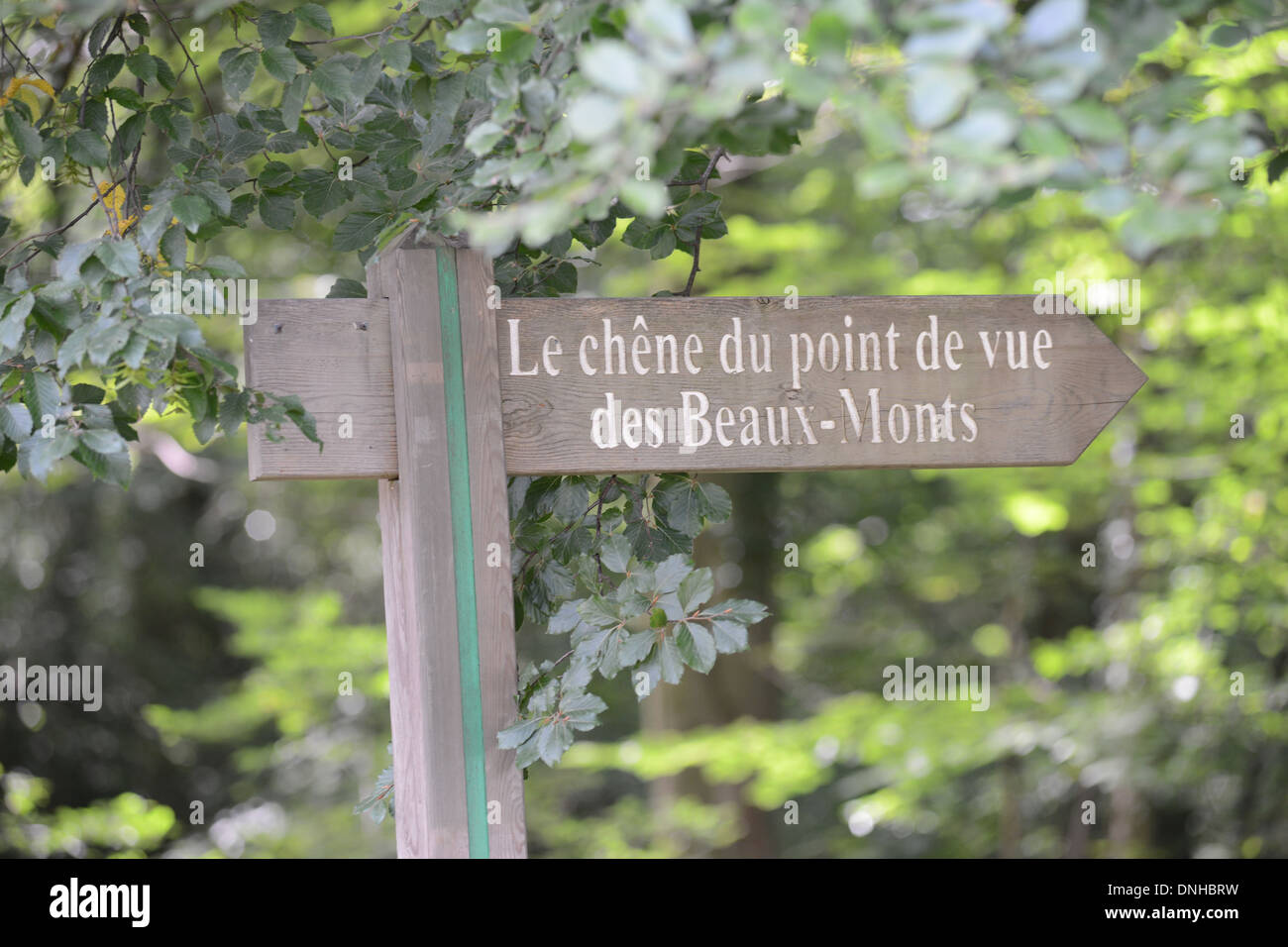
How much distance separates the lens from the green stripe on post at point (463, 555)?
178 cm

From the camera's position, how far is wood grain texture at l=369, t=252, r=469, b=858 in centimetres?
177

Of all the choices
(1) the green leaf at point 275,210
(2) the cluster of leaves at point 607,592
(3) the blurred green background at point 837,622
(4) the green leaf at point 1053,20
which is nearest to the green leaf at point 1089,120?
(4) the green leaf at point 1053,20

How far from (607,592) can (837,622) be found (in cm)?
699

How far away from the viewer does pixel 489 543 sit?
71.7 inches

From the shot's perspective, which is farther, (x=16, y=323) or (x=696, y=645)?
(x=696, y=645)

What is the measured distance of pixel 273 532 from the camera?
9500 mm

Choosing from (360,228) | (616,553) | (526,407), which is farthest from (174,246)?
(616,553)

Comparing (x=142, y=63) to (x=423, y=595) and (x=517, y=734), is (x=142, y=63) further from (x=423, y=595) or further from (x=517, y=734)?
(x=517, y=734)

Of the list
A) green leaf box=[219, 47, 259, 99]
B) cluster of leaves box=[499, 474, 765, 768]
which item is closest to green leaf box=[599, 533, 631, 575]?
cluster of leaves box=[499, 474, 765, 768]

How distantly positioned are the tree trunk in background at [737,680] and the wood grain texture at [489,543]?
4.76 m

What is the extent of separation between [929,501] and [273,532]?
5.11 m

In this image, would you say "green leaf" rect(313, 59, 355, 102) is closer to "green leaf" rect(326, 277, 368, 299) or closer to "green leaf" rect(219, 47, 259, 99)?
"green leaf" rect(219, 47, 259, 99)

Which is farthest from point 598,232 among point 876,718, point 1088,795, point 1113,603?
point 1088,795

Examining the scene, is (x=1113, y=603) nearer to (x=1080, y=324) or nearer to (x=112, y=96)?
(x=1080, y=324)
